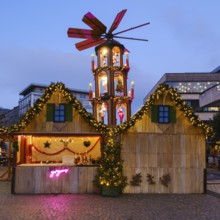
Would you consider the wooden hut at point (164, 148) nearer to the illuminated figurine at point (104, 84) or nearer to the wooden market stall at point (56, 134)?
the wooden market stall at point (56, 134)

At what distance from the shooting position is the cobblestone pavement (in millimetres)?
10914

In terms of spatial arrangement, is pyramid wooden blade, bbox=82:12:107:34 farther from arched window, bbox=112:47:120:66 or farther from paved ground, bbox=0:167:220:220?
paved ground, bbox=0:167:220:220

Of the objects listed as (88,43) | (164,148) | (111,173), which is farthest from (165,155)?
(88,43)

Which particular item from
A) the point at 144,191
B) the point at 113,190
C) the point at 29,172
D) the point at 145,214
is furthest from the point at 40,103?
the point at 145,214

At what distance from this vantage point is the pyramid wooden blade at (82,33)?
21.8 m

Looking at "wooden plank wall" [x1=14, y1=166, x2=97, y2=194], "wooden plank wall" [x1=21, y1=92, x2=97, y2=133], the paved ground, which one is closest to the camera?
the paved ground

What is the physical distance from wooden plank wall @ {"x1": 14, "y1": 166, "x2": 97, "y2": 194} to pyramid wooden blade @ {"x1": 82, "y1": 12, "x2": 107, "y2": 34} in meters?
9.51

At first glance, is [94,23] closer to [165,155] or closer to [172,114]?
[172,114]

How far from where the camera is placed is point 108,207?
12.5 metres

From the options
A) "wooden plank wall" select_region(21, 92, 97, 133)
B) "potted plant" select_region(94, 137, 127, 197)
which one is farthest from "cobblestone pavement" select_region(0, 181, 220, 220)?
"wooden plank wall" select_region(21, 92, 97, 133)

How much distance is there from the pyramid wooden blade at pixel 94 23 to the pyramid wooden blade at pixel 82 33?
0.99 ft

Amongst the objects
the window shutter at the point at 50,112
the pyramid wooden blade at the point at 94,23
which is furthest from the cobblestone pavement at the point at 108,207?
the pyramid wooden blade at the point at 94,23

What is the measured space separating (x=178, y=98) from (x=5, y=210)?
909 cm

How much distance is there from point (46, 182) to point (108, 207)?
4.62m
